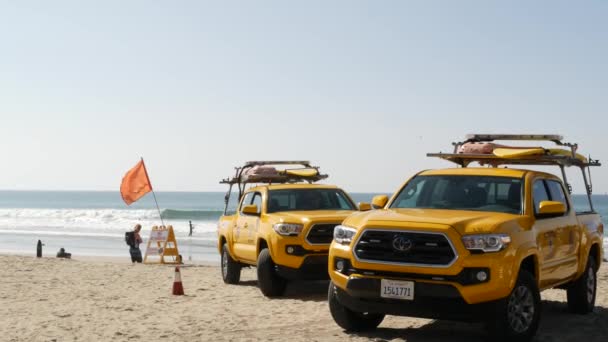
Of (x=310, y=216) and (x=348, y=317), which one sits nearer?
(x=348, y=317)

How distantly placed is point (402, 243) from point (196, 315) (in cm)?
390

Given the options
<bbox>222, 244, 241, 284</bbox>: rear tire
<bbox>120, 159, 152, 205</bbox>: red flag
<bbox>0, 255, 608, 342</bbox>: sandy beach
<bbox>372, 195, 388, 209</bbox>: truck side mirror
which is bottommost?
<bbox>0, 255, 608, 342</bbox>: sandy beach

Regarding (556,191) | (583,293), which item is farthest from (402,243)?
(583,293)

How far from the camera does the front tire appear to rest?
7.93 metres

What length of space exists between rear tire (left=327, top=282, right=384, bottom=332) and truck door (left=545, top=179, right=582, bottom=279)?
2.34 meters

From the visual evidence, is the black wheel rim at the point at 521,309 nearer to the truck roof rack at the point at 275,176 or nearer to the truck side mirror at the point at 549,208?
the truck side mirror at the point at 549,208

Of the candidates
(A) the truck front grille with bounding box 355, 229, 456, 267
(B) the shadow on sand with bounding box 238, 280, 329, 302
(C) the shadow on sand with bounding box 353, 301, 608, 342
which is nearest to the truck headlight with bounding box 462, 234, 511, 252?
(A) the truck front grille with bounding box 355, 229, 456, 267

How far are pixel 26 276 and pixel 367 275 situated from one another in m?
10.5

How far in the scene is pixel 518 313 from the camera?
823 cm

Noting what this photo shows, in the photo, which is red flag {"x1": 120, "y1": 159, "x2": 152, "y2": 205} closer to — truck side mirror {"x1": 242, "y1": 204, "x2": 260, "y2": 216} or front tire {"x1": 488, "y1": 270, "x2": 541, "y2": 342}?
truck side mirror {"x1": 242, "y1": 204, "x2": 260, "y2": 216}

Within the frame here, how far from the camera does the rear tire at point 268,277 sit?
12633 mm

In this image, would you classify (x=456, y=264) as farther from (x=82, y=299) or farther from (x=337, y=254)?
(x=82, y=299)

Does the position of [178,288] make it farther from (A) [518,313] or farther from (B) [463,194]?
(A) [518,313]

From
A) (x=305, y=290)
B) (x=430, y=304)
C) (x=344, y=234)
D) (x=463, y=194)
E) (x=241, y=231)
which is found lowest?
(x=305, y=290)
